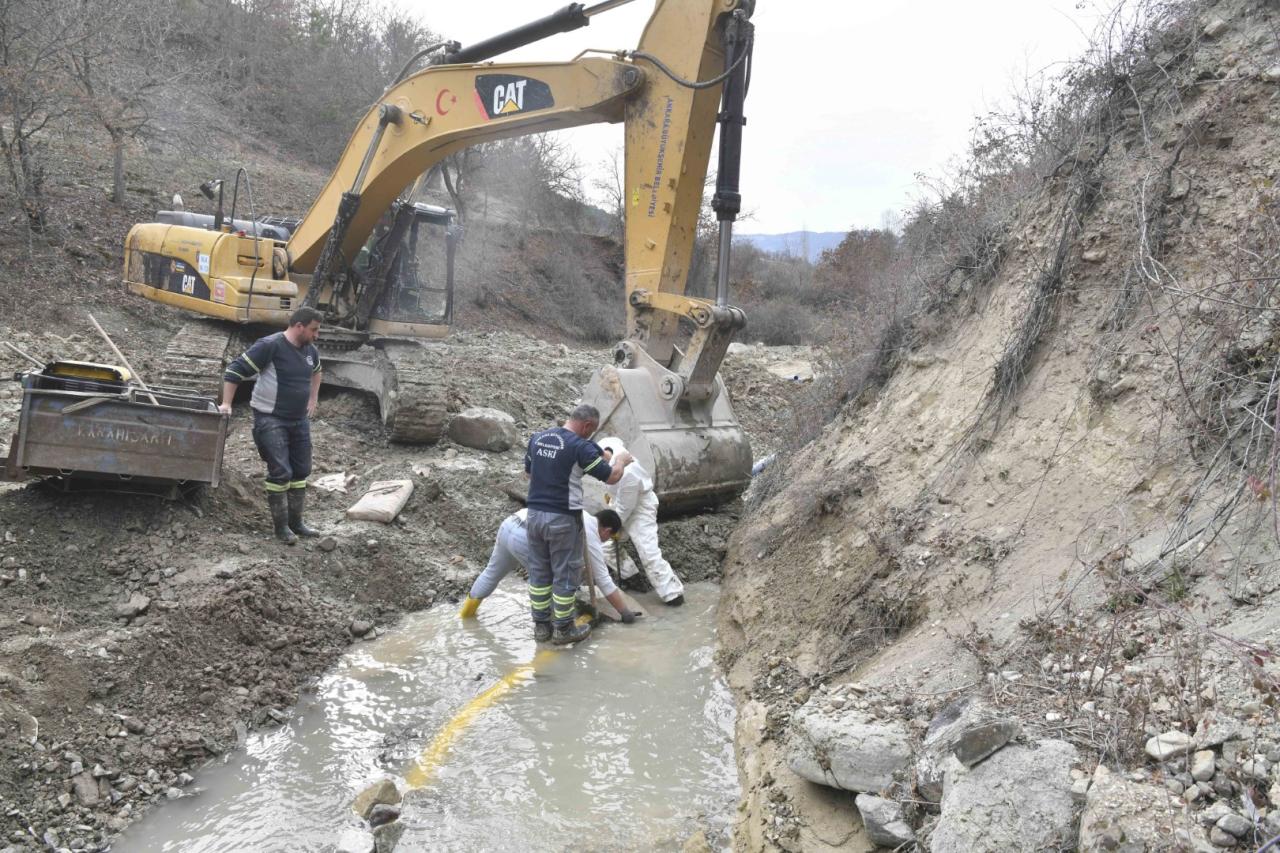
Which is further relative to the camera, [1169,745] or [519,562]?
[519,562]

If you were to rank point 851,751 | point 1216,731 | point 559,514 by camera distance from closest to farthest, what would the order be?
point 1216,731 < point 851,751 < point 559,514

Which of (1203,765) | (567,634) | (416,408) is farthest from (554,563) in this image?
(1203,765)

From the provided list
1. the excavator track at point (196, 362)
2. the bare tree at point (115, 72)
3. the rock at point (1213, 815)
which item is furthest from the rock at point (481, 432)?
the bare tree at point (115, 72)

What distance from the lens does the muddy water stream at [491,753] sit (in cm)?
379

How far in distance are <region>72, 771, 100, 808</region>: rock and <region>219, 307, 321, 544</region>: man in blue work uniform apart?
2582 mm

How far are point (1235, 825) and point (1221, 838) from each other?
47 mm

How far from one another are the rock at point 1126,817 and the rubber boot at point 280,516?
5.44 metres

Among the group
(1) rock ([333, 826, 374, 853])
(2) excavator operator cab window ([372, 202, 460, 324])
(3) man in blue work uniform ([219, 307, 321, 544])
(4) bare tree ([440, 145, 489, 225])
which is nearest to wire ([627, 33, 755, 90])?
(3) man in blue work uniform ([219, 307, 321, 544])

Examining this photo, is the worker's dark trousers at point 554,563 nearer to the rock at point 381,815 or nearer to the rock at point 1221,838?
the rock at point 381,815

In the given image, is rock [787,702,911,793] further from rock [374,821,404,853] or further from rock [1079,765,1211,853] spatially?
rock [374,821,404,853]

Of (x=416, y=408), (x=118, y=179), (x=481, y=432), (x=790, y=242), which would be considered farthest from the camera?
(x=790, y=242)

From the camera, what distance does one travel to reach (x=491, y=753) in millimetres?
4473

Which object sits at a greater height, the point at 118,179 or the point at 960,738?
the point at 118,179

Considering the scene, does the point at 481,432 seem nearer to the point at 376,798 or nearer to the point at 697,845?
the point at 376,798
